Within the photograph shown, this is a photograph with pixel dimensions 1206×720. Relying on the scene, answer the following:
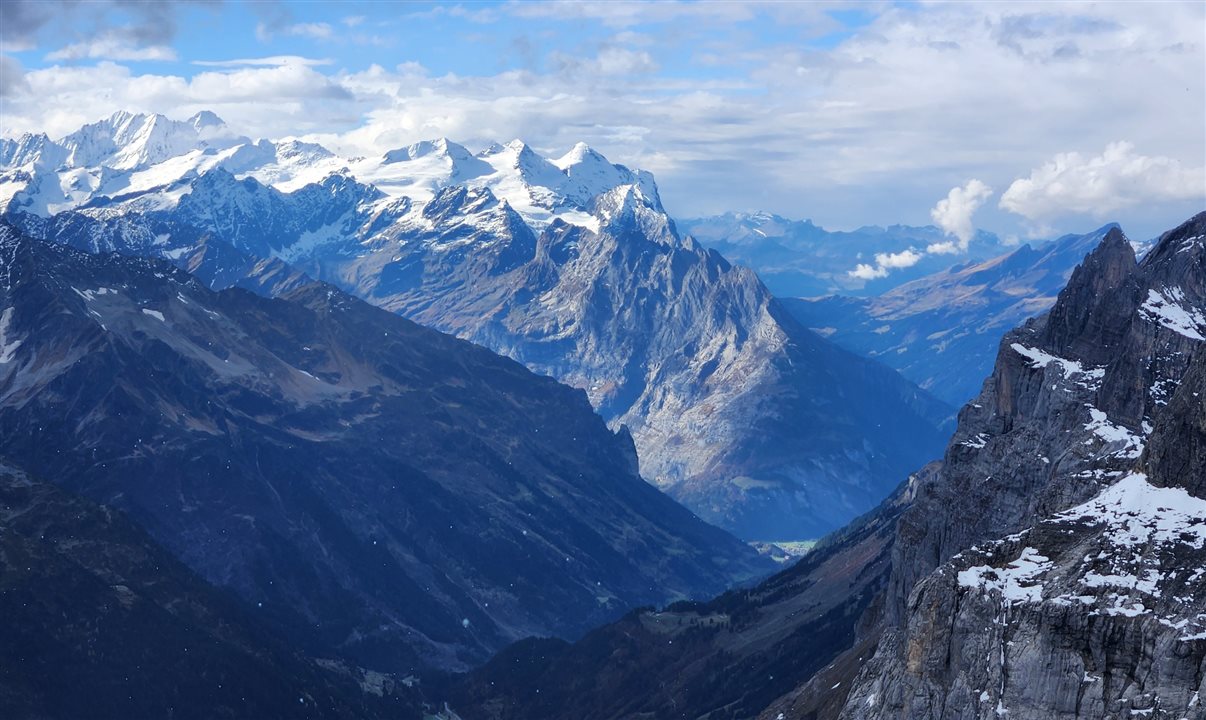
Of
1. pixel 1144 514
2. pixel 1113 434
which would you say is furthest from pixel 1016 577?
pixel 1113 434

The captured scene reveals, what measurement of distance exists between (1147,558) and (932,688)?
20038 mm

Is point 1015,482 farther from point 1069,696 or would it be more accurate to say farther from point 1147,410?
point 1069,696

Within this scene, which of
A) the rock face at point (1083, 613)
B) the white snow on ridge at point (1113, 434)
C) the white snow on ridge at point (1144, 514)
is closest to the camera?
the rock face at point (1083, 613)

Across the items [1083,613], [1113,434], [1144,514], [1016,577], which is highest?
[1113,434]

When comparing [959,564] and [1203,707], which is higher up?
[959,564]

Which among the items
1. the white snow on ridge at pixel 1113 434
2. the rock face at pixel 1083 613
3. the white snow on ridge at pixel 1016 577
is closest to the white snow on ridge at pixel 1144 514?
the rock face at pixel 1083 613

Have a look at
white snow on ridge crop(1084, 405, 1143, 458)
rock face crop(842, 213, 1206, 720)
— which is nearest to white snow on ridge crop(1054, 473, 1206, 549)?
rock face crop(842, 213, 1206, 720)

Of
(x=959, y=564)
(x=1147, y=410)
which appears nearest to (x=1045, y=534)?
(x=959, y=564)

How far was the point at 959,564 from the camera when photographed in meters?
→ 127

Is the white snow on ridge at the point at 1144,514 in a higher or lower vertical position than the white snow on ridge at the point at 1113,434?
lower

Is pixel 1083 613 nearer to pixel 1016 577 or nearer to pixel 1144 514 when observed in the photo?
pixel 1016 577

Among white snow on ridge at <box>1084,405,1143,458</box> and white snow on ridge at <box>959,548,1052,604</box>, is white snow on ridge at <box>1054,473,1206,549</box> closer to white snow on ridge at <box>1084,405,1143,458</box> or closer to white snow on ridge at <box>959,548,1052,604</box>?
white snow on ridge at <box>959,548,1052,604</box>

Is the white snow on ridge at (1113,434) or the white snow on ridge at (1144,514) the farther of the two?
the white snow on ridge at (1113,434)

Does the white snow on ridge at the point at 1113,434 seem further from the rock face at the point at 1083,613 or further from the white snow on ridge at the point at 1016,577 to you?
the white snow on ridge at the point at 1016,577
